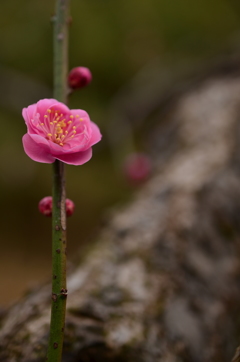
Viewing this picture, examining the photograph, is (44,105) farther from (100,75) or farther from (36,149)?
(100,75)

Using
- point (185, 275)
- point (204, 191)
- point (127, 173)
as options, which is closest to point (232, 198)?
point (204, 191)

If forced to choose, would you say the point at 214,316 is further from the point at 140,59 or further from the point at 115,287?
the point at 140,59

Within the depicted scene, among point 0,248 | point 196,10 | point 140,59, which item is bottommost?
point 0,248

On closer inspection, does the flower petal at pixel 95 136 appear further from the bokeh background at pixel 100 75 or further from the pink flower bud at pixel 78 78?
the bokeh background at pixel 100 75

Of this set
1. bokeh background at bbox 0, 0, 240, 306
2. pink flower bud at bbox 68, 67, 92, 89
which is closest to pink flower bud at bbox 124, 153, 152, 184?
bokeh background at bbox 0, 0, 240, 306

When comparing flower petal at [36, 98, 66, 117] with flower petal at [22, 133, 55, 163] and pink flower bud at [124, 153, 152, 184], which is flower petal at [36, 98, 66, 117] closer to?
flower petal at [22, 133, 55, 163]

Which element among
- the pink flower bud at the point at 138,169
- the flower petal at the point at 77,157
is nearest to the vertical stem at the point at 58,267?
the flower petal at the point at 77,157
